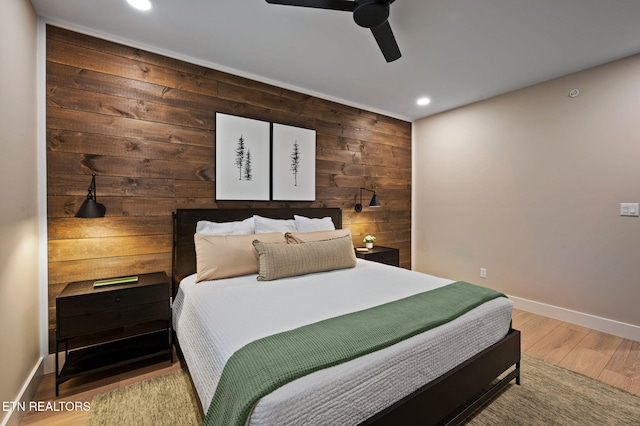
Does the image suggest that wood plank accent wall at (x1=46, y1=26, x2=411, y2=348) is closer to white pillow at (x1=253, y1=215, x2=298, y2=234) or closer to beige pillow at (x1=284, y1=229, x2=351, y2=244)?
white pillow at (x1=253, y1=215, x2=298, y2=234)

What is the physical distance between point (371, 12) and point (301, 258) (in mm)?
1731

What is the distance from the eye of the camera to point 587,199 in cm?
292

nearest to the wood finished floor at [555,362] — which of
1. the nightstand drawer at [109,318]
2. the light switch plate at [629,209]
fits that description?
the nightstand drawer at [109,318]

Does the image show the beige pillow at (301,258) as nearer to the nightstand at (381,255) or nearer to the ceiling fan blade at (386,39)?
the nightstand at (381,255)

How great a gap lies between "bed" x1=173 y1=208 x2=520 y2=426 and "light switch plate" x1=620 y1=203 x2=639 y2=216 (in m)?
1.84

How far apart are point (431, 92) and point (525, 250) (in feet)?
7.12

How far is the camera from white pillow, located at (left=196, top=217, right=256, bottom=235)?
256 centimetres

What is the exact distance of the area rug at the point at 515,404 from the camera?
1.68m

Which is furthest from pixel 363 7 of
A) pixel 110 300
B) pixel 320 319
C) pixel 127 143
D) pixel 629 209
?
pixel 629 209

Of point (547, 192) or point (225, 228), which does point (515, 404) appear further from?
point (225, 228)

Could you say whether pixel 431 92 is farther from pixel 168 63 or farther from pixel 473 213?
pixel 168 63

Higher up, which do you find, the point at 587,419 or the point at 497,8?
the point at 497,8

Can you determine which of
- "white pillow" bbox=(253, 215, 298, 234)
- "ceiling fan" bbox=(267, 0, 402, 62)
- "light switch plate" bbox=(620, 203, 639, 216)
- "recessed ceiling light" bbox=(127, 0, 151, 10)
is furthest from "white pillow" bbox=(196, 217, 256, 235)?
"light switch plate" bbox=(620, 203, 639, 216)

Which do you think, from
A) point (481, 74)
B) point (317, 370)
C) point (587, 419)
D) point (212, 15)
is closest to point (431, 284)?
point (587, 419)
